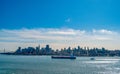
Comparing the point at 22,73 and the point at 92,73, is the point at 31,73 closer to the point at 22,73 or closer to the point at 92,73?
the point at 22,73

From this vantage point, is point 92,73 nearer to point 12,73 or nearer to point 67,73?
point 67,73

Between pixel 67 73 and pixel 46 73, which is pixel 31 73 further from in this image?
pixel 67 73

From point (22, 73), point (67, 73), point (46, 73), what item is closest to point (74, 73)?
point (67, 73)

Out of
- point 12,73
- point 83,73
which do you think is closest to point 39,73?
point 12,73

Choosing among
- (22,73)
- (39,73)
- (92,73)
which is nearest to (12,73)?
(22,73)

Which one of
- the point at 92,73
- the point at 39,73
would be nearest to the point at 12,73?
the point at 39,73

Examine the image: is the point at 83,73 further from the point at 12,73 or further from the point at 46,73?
the point at 12,73
